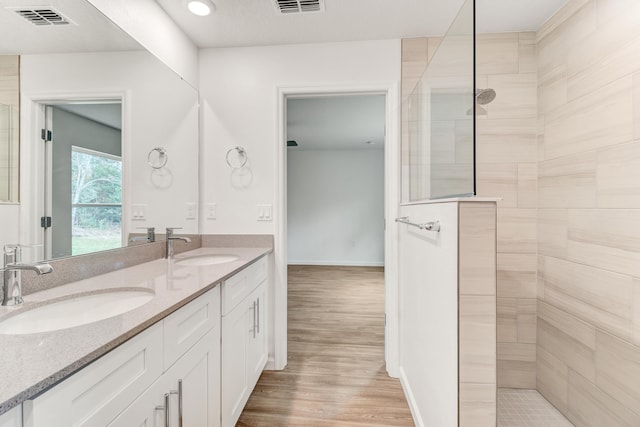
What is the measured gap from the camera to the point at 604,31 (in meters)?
1.53

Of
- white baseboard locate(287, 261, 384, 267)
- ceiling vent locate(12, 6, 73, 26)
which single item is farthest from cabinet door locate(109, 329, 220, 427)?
white baseboard locate(287, 261, 384, 267)

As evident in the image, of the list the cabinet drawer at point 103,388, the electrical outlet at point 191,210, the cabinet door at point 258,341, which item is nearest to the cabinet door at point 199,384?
the cabinet drawer at point 103,388

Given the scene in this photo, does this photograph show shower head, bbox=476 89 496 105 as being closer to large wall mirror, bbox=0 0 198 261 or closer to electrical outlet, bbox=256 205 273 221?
electrical outlet, bbox=256 205 273 221

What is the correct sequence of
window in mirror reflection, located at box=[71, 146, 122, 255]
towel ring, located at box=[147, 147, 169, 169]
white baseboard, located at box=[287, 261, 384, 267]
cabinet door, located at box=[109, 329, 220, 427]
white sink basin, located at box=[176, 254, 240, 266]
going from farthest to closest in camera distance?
white baseboard, located at box=[287, 261, 384, 267]
white sink basin, located at box=[176, 254, 240, 266]
towel ring, located at box=[147, 147, 169, 169]
window in mirror reflection, located at box=[71, 146, 122, 255]
cabinet door, located at box=[109, 329, 220, 427]

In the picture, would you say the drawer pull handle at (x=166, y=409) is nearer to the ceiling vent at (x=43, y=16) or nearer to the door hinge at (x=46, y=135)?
the door hinge at (x=46, y=135)

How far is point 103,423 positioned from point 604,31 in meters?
2.46

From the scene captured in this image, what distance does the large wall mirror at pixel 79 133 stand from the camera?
112 centimetres

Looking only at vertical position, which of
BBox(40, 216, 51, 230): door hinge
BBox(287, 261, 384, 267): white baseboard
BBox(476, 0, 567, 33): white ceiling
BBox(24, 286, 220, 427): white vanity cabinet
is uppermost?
BBox(476, 0, 567, 33): white ceiling

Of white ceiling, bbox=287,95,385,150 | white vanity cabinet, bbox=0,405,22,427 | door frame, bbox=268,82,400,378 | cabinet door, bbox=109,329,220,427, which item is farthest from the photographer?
white ceiling, bbox=287,95,385,150

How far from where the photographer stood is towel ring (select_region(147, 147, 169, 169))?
74.0 inches

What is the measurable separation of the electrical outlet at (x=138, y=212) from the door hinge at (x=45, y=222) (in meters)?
0.47

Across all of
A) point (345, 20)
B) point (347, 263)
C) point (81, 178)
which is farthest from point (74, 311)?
point (347, 263)

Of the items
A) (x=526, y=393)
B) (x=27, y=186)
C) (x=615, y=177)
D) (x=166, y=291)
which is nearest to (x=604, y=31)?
(x=615, y=177)

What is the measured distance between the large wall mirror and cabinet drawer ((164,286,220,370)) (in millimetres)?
607
